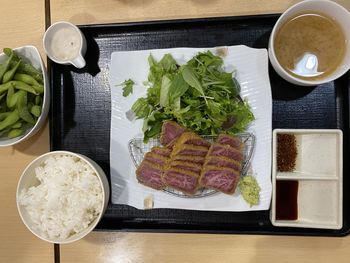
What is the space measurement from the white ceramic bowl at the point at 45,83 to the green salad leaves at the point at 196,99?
41 cm

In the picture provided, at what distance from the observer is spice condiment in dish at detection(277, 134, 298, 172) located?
1692 mm

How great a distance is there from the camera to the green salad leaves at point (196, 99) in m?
1.69

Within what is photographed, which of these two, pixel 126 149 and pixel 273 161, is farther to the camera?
pixel 126 149

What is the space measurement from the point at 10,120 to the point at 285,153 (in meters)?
Result: 1.23

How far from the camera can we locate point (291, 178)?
5.44 feet

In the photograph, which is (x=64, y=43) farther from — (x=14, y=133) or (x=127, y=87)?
(x=14, y=133)

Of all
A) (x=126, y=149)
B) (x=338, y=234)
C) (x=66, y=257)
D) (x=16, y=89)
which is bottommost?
(x=66, y=257)

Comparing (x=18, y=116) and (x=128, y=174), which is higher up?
(x=18, y=116)

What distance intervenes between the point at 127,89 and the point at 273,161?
74 centimetres

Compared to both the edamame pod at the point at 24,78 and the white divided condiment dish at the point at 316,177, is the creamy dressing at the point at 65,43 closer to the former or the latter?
the edamame pod at the point at 24,78

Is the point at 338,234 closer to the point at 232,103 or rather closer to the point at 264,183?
the point at 264,183

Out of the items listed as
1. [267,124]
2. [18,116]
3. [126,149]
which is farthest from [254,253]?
[18,116]

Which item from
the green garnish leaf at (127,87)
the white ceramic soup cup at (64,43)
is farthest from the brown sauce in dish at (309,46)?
the white ceramic soup cup at (64,43)

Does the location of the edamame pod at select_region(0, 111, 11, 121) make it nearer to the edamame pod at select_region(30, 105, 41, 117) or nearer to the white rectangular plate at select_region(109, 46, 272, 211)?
the edamame pod at select_region(30, 105, 41, 117)
